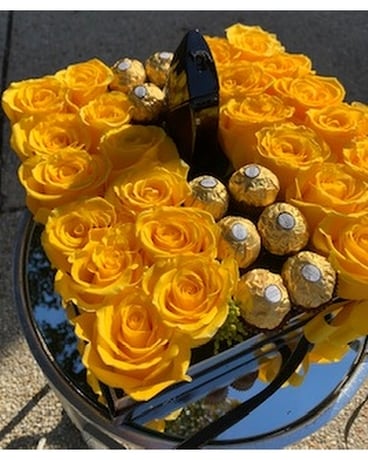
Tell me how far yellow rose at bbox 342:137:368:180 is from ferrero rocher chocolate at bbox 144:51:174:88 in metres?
0.33

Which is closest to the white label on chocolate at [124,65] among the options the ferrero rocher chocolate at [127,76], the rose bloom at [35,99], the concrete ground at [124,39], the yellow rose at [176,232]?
the ferrero rocher chocolate at [127,76]

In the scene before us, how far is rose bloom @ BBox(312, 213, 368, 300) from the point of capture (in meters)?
0.92

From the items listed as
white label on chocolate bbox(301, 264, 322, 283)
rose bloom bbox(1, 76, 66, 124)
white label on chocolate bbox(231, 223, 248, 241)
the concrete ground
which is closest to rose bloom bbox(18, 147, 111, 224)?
rose bloom bbox(1, 76, 66, 124)

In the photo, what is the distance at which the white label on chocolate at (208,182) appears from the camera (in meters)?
0.98

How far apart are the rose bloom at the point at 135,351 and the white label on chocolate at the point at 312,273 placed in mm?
178

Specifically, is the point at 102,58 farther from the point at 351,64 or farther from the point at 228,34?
the point at 228,34

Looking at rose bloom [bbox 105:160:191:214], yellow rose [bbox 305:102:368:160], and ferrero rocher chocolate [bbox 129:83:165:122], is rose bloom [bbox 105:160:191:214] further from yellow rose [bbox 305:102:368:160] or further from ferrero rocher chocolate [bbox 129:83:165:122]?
yellow rose [bbox 305:102:368:160]

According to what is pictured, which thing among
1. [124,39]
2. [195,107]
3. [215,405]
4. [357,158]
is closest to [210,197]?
[195,107]

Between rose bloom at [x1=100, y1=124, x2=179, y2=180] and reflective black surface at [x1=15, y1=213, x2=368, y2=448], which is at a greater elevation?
rose bloom at [x1=100, y1=124, x2=179, y2=180]

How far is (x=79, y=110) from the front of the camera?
113 cm

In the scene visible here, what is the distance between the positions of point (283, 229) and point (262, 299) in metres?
0.10

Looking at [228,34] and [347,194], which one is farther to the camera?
[228,34]
